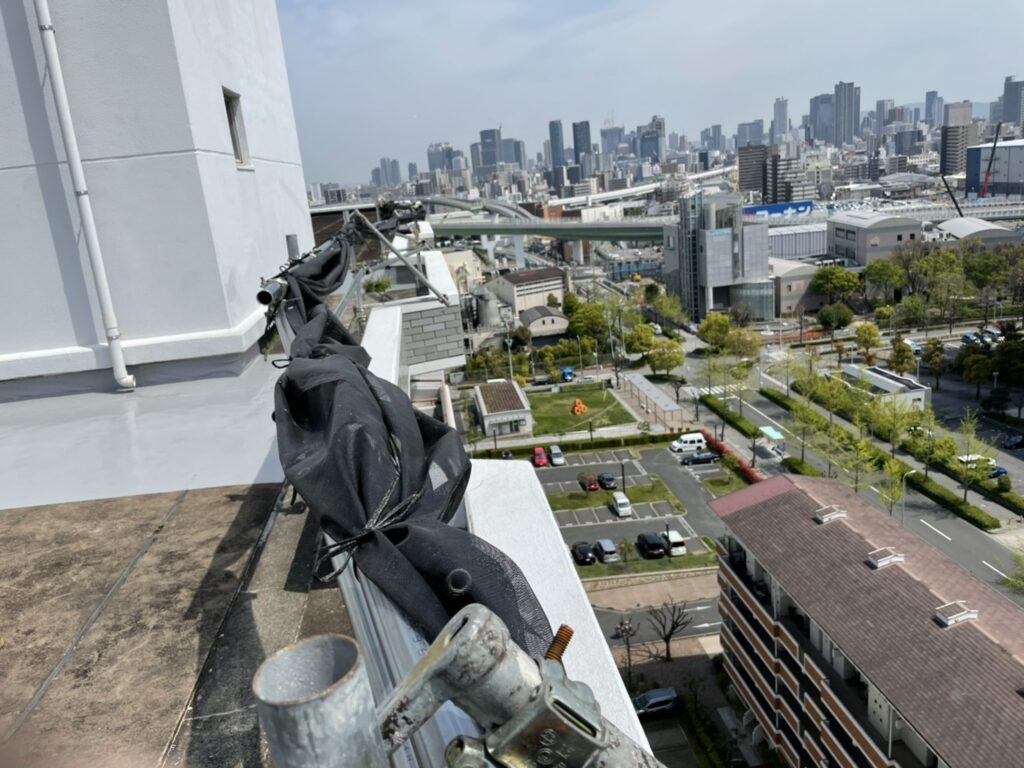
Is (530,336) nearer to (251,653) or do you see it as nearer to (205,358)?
(205,358)

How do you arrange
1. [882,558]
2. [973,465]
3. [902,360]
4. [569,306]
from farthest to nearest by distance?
[569,306] < [902,360] < [973,465] < [882,558]

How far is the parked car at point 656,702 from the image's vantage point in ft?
23.6

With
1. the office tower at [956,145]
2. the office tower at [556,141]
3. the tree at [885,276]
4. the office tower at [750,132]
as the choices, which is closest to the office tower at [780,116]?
the office tower at [750,132]

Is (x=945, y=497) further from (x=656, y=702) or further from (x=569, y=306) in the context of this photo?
(x=569, y=306)

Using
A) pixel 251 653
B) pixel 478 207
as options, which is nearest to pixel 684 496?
pixel 251 653

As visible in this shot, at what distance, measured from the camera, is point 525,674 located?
51 cm

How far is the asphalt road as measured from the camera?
837cm

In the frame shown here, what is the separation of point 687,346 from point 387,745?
21.1m

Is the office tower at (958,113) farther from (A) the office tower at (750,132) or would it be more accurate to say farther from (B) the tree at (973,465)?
(B) the tree at (973,465)

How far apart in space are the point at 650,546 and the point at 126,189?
8675mm

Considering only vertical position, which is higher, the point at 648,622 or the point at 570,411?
the point at 570,411

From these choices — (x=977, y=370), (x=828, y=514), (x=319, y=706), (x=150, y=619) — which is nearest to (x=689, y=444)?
(x=977, y=370)

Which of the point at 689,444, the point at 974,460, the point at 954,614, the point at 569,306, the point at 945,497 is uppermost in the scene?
the point at 954,614

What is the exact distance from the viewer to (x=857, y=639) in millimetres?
5102
